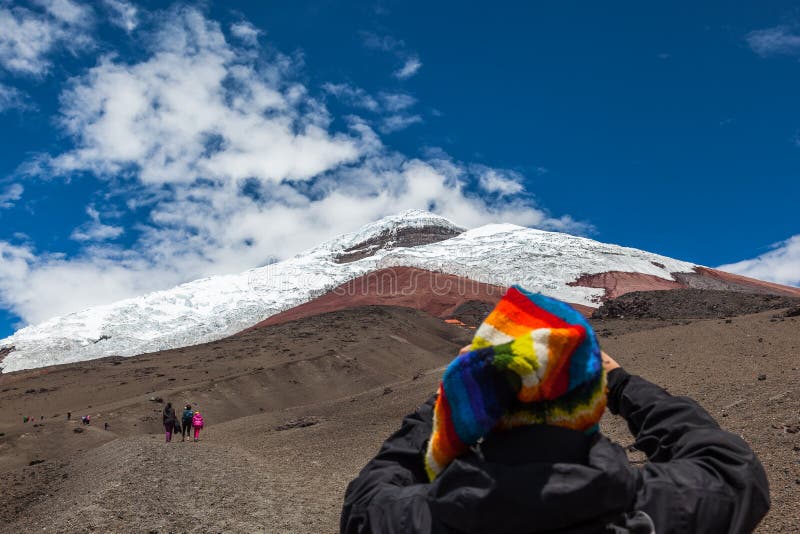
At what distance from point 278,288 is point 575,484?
2548 inches

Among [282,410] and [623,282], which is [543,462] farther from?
[623,282]

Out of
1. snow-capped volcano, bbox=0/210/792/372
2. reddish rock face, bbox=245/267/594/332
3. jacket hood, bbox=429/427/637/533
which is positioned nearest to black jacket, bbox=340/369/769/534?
jacket hood, bbox=429/427/637/533

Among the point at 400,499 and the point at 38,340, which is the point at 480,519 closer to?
the point at 400,499

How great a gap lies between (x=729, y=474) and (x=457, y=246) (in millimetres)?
75820

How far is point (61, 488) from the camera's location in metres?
11.5

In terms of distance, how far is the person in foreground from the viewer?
4.48 feet

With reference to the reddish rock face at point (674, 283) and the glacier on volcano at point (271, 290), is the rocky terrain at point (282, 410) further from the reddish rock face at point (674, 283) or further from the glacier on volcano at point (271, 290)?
the reddish rock face at point (674, 283)

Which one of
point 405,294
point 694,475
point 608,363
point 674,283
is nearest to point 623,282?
point 674,283

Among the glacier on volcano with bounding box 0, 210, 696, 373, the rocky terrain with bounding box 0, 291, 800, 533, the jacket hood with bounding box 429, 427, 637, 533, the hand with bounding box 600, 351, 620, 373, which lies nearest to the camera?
the jacket hood with bounding box 429, 427, 637, 533

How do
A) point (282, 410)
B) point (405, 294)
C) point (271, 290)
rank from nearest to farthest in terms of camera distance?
point (282, 410)
point (405, 294)
point (271, 290)

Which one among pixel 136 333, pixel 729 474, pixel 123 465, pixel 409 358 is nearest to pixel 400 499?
pixel 729 474

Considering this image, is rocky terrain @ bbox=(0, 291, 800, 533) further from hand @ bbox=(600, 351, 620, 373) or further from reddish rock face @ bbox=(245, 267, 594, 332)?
reddish rock face @ bbox=(245, 267, 594, 332)

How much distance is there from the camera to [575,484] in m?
1.34

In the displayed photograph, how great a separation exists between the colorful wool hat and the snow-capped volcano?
165ft
